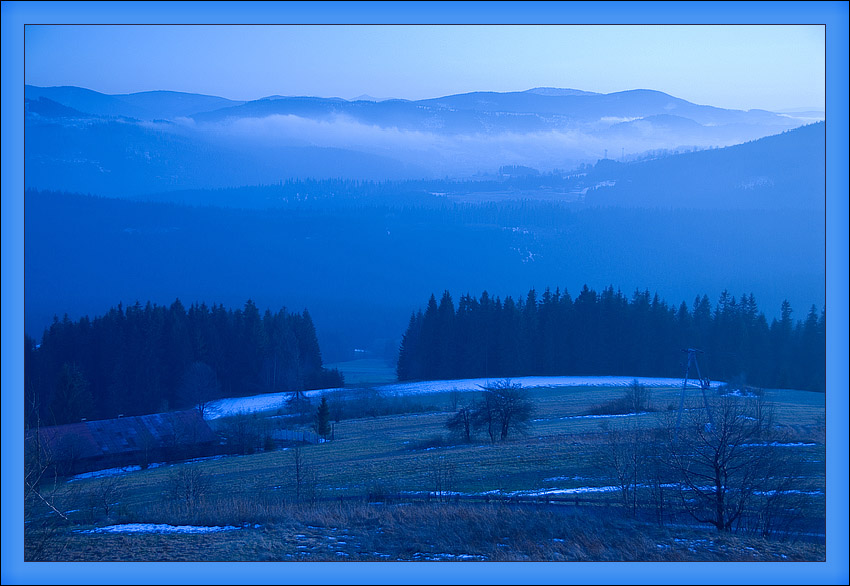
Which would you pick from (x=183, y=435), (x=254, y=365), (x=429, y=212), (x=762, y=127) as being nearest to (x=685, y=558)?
(x=762, y=127)

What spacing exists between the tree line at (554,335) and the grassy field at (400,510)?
7.58 metres

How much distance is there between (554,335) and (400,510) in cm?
1852

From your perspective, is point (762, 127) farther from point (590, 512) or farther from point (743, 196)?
point (590, 512)

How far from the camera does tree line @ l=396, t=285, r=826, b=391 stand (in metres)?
23.0

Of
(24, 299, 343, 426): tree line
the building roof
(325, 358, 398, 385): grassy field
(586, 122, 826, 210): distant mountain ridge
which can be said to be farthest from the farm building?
(586, 122, 826, 210): distant mountain ridge

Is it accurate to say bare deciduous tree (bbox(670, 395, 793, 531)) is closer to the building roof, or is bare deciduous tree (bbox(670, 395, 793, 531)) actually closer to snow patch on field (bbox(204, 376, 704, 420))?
snow patch on field (bbox(204, 376, 704, 420))

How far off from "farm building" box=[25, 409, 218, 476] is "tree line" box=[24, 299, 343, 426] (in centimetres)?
280

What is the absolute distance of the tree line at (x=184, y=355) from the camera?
64.3ft

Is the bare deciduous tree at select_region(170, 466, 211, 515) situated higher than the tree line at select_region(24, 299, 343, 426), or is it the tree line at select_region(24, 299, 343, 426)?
the tree line at select_region(24, 299, 343, 426)

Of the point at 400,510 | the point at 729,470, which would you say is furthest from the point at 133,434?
the point at 729,470

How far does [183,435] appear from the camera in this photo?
15.6 m

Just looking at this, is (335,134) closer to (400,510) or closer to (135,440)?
(135,440)

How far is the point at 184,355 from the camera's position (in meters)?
22.2

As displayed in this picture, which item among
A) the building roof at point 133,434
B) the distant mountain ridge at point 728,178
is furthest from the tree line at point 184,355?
the distant mountain ridge at point 728,178
